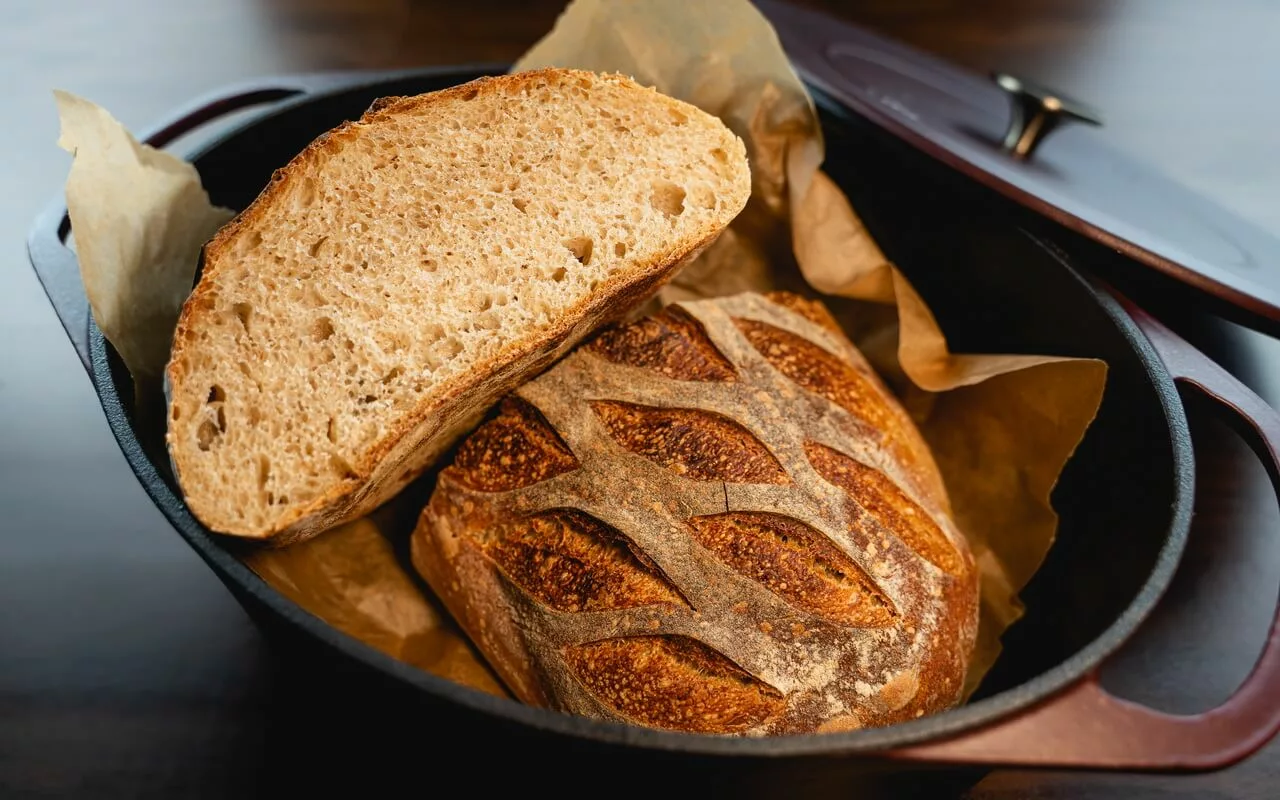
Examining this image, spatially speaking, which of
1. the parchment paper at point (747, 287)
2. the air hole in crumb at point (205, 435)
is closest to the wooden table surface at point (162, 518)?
the parchment paper at point (747, 287)

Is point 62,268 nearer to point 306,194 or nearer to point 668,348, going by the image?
point 306,194

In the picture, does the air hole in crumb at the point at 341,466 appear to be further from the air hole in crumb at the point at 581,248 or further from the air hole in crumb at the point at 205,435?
the air hole in crumb at the point at 581,248

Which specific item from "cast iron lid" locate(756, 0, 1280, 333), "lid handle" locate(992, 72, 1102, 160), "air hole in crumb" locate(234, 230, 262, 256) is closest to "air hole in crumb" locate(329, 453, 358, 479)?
"air hole in crumb" locate(234, 230, 262, 256)

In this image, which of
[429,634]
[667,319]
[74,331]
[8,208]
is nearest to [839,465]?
[667,319]

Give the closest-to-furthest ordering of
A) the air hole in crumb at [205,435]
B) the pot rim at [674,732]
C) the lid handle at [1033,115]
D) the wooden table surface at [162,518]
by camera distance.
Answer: the pot rim at [674,732]
the air hole in crumb at [205,435]
the wooden table surface at [162,518]
the lid handle at [1033,115]

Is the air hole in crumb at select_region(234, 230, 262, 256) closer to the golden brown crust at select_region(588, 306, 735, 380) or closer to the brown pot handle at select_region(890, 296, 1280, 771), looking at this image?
the golden brown crust at select_region(588, 306, 735, 380)
